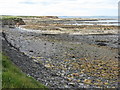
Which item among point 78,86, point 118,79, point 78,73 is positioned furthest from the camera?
point 78,73

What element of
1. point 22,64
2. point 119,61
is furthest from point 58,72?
point 119,61

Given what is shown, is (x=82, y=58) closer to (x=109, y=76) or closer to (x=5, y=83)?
(x=109, y=76)

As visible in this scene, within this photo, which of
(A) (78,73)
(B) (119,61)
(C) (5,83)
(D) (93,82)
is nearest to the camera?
(C) (5,83)

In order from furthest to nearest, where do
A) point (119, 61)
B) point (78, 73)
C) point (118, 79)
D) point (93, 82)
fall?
point (119, 61) → point (78, 73) → point (118, 79) → point (93, 82)

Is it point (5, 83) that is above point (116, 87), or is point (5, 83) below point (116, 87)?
above

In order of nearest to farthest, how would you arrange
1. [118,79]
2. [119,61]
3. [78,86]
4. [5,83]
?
[5,83] → [78,86] → [118,79] → [119,61]

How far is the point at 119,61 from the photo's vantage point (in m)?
23.6

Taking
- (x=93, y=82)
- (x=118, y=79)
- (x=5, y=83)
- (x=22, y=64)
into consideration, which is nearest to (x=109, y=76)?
(x=118, y=79)

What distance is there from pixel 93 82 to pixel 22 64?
667cm

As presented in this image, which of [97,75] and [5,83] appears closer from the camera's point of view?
[5,83]

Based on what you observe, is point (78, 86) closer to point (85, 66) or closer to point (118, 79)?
point (118, 79)

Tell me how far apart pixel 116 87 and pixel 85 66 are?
6.04 m

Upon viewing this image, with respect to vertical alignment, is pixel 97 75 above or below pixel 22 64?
below

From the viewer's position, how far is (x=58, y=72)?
18.0 metres
